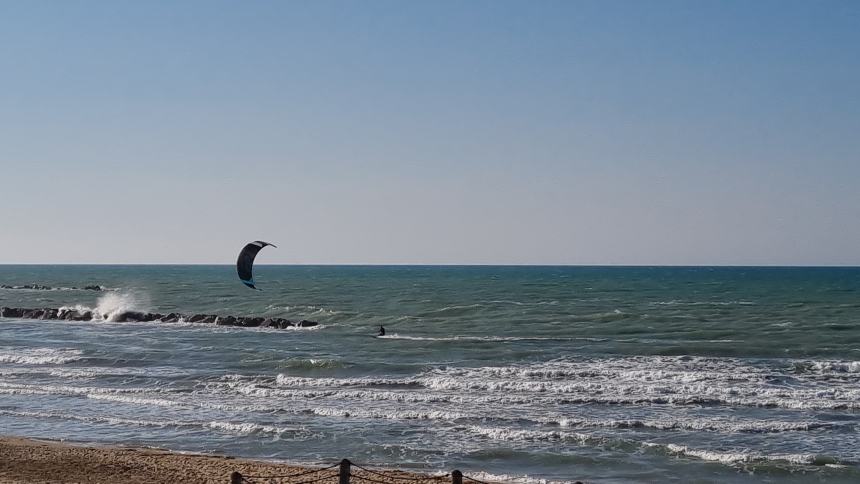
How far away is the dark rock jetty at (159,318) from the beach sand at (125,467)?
33.3 m

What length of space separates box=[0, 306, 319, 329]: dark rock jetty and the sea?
3.27 m

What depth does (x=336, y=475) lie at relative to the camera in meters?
16.7

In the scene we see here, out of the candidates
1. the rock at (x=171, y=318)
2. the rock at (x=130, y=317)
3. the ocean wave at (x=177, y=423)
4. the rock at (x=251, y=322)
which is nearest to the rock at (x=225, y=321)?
the rock at (x=251, y=322)

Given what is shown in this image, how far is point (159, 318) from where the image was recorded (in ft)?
192

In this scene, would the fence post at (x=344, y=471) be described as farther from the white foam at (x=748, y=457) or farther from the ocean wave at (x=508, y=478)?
the white foam at (x=748, y=457)

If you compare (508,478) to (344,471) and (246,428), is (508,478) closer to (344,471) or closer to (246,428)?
(344,471)

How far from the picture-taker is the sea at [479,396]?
18938 millimetres

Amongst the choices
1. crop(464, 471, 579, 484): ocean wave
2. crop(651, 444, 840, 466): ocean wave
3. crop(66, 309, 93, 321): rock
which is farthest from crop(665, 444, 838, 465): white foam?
crop(66, 309, 93, 321): rock

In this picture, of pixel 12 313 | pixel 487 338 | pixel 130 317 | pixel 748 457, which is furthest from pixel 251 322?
pixel 748 457

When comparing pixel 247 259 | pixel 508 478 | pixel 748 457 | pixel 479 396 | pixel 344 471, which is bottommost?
pixel 508 478

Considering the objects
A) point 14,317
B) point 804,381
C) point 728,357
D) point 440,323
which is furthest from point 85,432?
point 14,317

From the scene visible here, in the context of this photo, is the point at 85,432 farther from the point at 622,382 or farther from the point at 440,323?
the point at 440,323

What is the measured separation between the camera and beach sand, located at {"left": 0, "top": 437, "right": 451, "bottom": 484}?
16719 millimetres

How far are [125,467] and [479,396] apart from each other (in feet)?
37.7
